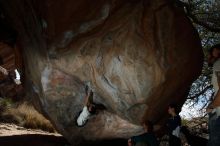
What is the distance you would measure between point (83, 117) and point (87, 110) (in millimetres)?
279

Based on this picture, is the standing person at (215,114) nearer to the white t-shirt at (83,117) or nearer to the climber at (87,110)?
the climber at (87,110)

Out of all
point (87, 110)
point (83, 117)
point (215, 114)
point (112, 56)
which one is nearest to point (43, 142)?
point (83, 117)

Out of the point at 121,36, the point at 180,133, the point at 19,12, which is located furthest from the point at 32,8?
the point at 180,133

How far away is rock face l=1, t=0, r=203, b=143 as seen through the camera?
9359mm

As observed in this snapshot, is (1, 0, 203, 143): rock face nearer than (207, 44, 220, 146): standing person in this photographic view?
No

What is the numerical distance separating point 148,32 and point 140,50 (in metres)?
0.44

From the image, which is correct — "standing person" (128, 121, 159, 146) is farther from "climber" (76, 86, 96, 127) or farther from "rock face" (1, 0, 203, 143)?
"climber" (76, 86, 96, 127)

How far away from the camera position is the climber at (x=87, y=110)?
33.2ft

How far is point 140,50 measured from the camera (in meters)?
9.32

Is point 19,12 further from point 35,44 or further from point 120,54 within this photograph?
point 120,54

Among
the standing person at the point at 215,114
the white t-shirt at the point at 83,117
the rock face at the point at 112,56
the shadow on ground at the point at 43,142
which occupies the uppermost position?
the rock face at the point at 112,56

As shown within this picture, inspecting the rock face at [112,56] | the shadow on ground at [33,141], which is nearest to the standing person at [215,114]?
the rock face at [112,56]

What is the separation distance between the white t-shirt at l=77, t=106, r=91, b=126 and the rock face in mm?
127

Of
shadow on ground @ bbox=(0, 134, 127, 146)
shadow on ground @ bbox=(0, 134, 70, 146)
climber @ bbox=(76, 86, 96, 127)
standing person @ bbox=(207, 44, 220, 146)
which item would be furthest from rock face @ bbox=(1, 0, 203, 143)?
standing person @ bbox=(207, 44, 220, 146)
